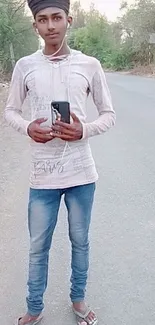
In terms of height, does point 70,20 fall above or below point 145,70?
above

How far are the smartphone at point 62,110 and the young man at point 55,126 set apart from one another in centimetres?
3

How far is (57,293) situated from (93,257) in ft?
2.05

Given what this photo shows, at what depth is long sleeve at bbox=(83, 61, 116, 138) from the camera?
103 inches

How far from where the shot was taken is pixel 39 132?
97.7 inches

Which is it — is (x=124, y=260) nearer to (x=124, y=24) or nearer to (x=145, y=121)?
(x=145, y=121)

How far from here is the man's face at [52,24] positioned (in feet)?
8.11

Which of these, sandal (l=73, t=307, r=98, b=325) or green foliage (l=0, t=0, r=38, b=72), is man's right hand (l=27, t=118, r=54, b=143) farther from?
green foliage (l=0, t=0, r=38, b=72)

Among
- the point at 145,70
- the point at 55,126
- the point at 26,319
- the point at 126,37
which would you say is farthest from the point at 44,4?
the point at 126,37

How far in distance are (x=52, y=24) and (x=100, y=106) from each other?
0.51 metres

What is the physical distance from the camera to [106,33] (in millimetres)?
56750

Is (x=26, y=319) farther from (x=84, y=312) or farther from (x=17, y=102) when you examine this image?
(x=17, y=102)

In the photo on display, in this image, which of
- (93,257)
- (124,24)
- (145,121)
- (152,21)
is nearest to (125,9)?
(124,24)

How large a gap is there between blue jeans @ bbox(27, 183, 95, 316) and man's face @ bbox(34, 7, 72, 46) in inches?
31.2

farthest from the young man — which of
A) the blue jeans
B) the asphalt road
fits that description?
the asphalt road
